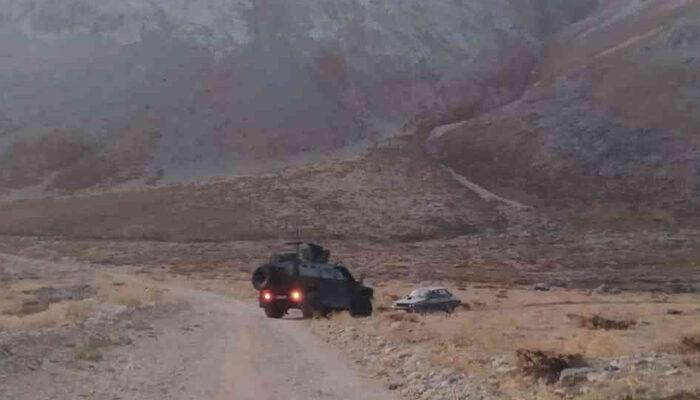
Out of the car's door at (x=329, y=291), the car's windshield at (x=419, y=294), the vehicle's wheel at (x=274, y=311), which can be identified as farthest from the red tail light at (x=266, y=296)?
the car's windshield at (x=419, y=294)

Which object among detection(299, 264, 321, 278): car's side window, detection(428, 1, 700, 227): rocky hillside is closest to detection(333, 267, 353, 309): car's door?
detection(299, 264, 321, 278): car's side window

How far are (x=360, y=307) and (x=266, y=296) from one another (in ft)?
12.0

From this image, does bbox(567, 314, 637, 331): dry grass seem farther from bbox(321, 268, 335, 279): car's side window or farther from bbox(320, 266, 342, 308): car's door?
bbox(321, 268, 335, 279): car's side window

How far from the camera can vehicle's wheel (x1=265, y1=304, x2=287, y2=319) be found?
3067cm

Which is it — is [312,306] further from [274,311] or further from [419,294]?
[419,294]

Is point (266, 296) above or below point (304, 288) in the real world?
below

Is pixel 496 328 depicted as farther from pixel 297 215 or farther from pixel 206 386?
pixel 297 215

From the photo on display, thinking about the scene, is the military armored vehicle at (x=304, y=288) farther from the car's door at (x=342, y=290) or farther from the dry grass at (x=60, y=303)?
the dry grass at (x=60, y=303)

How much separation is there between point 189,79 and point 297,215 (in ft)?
137

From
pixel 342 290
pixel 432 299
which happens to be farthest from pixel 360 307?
pixel 432 299

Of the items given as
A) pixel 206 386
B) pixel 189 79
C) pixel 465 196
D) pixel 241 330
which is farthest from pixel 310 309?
pixel 189 79

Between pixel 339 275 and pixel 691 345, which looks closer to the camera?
pixel 691 345

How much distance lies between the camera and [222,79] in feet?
→ 392

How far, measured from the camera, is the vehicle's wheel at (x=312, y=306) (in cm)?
3064
